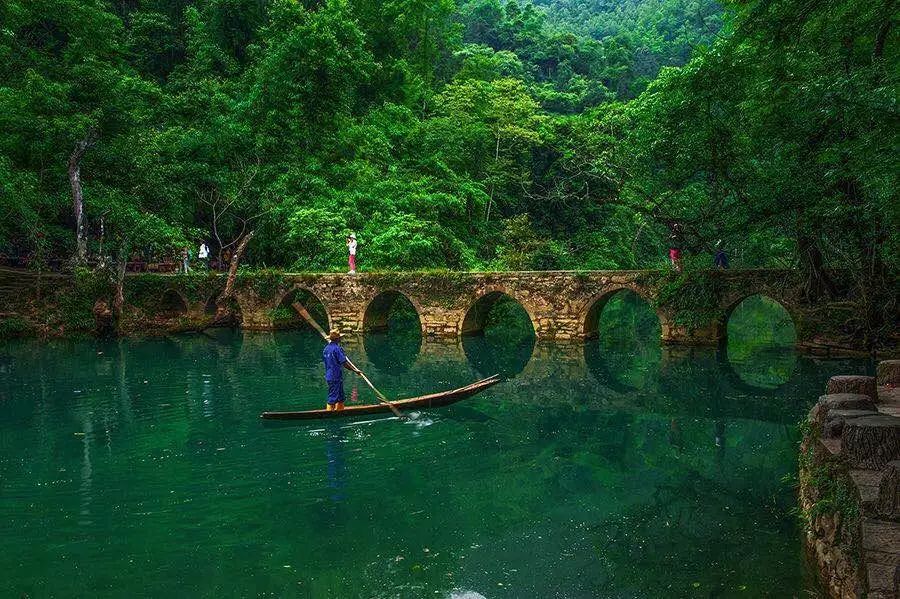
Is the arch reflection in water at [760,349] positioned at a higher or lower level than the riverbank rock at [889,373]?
lower

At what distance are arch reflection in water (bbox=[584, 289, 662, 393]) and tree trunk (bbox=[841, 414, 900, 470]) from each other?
939 centimetres

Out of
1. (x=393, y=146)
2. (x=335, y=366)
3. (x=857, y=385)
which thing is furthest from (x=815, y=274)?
(x=393, y=146)

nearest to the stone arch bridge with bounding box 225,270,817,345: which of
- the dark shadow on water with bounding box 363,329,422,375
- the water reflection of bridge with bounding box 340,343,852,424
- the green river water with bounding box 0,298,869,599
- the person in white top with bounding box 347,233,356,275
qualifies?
the person in white top with bounding box 347,233,356,275

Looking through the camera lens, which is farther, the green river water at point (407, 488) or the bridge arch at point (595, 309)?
the bridge arch at point (595, 309)

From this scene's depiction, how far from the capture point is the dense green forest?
45.2ft

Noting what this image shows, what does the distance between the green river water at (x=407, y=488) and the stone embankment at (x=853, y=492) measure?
588mm

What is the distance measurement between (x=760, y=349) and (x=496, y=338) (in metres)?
8.61

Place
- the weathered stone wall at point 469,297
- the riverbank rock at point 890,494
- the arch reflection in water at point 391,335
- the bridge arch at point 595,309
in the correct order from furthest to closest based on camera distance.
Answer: the bridge arch at point 595,309, the arch reflection in water at point 391,335, the weathered stone wall at point 469,297, the riverbank rock at point 890,494

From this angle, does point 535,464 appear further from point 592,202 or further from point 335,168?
point 592,202

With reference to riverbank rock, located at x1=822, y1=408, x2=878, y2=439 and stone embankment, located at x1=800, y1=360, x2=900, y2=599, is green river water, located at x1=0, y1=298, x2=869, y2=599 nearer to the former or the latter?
stone embankment, located at x1=800, y1=360, x2=900, y2=599

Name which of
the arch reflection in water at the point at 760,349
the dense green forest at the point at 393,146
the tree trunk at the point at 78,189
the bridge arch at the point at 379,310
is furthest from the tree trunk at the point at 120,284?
the arch reflection in water at the point at 760,349

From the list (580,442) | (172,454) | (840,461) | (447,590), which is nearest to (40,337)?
(172,454)

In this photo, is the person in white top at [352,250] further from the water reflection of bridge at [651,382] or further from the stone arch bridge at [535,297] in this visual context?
the water reflection of bridge at [651,382]

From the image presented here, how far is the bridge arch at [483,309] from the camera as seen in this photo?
21242 mm
